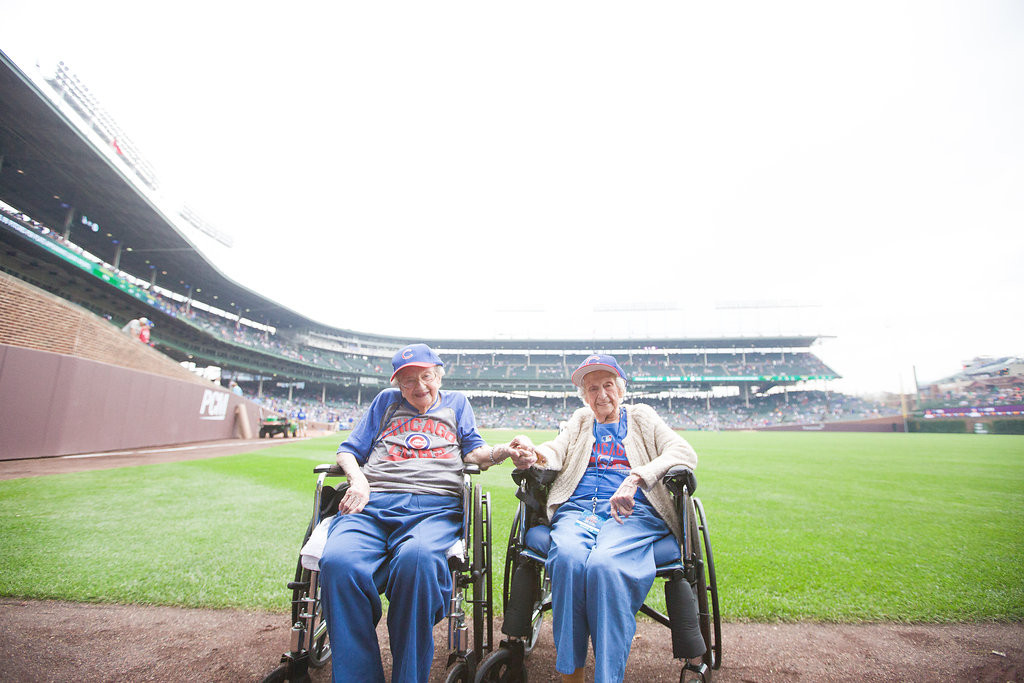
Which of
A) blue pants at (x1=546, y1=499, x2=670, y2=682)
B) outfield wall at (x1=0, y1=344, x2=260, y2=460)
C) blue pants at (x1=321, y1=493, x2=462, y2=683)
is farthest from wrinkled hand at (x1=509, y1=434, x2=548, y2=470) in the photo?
A: outfield wall at (x1=0, y1=344, x2=260, y2=460)

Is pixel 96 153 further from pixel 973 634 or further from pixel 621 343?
pixel 621 343

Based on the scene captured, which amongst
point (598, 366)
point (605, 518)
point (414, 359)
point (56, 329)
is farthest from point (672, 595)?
point (56, 329)

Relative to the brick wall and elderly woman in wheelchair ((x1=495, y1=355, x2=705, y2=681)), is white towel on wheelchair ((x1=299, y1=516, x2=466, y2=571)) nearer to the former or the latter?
elderly woman in wheelchair ((x1=495, y1=355, x2=705, y2=681))

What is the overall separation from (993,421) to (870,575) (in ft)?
122

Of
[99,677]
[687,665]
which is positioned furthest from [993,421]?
[99,677]

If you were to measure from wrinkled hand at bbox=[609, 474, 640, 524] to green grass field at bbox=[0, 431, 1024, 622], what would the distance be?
1393mm

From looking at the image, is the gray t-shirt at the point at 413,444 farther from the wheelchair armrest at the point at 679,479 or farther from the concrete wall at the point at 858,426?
the concrete wall at the point at 858,426

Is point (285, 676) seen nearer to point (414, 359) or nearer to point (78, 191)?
point (414, 359)

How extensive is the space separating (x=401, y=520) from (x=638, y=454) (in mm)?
1337

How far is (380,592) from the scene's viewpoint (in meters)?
1.89

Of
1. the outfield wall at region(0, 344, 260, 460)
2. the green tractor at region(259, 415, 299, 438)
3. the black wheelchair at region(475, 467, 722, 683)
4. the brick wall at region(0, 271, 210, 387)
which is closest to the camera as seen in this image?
the black wheelchair at region(475, 467, 722, 683)

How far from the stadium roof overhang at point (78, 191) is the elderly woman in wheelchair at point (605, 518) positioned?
2006cm

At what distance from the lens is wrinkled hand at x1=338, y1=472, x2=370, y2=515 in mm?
2152

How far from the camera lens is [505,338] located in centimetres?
5447
